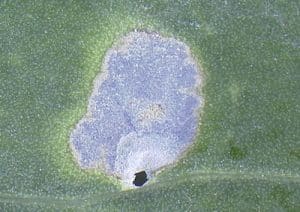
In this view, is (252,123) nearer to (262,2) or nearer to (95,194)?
(262,2)

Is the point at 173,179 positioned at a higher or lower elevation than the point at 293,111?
lower

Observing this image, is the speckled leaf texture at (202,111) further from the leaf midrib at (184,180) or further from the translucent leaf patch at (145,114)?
the translucent leaf patch at (145,114)

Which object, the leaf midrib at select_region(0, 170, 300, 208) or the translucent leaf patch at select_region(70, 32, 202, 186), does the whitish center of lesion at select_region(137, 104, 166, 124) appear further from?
the leaf midrib at select_region(0, 170, 300, 208)

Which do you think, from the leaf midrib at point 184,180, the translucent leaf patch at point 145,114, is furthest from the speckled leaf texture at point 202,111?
the translucent leaf patch at point 145,114

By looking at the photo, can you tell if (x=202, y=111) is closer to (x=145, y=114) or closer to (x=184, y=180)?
(x=145, y=114)

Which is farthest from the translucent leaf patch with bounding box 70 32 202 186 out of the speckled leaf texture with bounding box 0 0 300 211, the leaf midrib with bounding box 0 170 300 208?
the leaf midrib with bounding box 0 170 300 208

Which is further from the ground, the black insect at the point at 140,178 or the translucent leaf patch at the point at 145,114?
the translucent leaf patch at the point at 145,114

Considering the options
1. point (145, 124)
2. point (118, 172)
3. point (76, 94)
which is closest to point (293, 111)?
point (145, 124)
